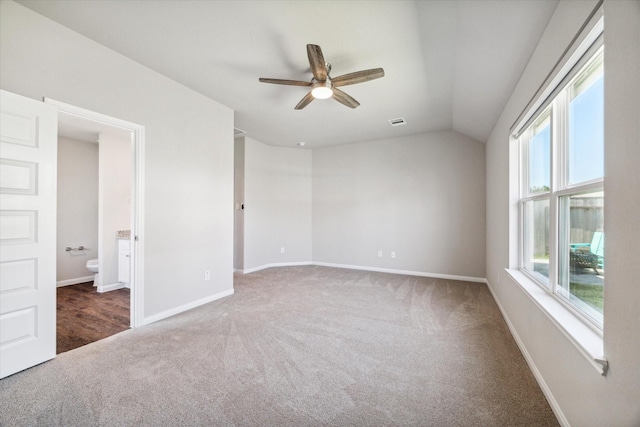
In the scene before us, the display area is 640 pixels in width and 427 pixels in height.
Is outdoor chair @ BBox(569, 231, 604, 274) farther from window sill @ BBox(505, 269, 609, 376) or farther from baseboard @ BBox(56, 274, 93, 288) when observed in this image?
baseboard @ BBox(56, 274, 93, 288)

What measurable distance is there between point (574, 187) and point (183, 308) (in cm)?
377

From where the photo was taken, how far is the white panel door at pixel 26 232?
185cm

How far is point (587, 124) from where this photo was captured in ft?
4.83

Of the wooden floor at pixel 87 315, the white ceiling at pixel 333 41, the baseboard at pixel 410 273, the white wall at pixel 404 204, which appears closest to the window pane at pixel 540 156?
the white ceiling at pixel 333 41

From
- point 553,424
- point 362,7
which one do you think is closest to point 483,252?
point 553,424

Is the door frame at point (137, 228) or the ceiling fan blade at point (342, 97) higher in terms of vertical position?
the ceiling fan blade at point (342, 97)

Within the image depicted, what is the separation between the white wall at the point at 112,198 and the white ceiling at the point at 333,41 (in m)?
2.14

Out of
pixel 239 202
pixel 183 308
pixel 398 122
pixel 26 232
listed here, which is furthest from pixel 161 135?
pixel 398 122

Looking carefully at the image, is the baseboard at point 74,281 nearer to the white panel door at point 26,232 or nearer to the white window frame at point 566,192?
the white panel door at point 26,232

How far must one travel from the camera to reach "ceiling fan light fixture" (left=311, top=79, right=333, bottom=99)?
2547mm

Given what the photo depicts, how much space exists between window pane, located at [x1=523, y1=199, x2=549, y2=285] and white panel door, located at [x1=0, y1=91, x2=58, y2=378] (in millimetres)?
3969

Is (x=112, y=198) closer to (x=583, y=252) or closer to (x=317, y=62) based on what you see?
(x=317, y=62)

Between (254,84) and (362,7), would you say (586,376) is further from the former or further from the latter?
(254,84)

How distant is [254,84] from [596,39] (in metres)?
2.82
